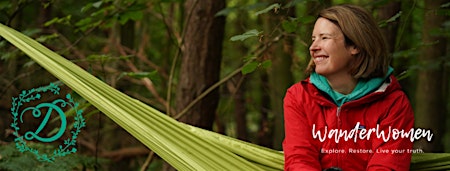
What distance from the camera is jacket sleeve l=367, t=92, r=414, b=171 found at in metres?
1.43

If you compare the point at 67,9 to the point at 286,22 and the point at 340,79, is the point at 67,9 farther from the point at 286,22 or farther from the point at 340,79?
the point at 340,79

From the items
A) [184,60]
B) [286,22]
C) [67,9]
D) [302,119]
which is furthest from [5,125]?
[302,119]

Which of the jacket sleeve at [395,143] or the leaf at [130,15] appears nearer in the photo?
the jacket sleeve at [395,143]

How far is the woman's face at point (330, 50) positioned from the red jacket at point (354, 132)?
0.24ft

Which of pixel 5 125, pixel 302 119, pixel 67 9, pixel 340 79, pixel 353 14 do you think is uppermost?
pixel 67 9

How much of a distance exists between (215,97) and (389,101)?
139 cm

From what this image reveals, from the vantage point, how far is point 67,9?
4195 mm

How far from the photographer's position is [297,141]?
60.3 inches

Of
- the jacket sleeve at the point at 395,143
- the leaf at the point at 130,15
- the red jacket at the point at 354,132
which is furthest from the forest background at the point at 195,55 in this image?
the jacket sleeve at the point at 395,143

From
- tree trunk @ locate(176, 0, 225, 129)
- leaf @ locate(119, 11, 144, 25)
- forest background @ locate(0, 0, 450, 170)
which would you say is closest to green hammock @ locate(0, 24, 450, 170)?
forest background @ locate(0, 0, 450, 170)

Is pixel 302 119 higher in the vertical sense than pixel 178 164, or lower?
higher

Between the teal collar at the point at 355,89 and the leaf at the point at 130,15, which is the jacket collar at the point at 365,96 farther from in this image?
the leaf at the point at 130,15

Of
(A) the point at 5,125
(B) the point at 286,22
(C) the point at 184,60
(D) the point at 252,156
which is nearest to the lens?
(D) the point at 252,156

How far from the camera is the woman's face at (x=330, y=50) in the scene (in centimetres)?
154
